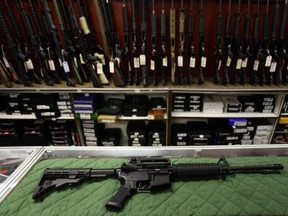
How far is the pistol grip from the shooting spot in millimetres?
771

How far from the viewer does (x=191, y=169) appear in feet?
2.91

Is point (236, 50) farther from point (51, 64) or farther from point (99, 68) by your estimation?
point (51, 64)

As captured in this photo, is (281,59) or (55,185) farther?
(281,59)

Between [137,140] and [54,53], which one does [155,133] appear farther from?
[54,53]

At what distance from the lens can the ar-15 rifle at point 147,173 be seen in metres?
0.86

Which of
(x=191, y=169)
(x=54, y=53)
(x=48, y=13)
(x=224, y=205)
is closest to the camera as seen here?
(x=224, y=205)

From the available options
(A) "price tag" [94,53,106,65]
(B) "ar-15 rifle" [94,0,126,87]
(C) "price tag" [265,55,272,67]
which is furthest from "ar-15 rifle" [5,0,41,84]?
(C) "price tag" [265,55,272,67]

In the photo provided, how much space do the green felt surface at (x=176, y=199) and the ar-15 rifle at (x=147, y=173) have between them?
28 mm

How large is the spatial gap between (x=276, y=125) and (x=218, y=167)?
67.9 inches

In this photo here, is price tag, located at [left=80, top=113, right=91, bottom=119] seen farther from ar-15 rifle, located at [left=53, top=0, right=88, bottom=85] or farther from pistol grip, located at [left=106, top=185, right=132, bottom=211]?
pistol grip, located at [left=106, top=185, right=132, bottom=211]

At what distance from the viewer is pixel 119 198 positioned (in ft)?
2.62

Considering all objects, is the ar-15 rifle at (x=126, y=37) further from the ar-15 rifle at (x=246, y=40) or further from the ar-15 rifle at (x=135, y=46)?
the ar-15 rifle at (x=246, y=40)

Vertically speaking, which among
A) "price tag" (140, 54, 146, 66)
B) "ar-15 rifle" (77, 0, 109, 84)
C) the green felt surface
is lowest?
the green felt surface

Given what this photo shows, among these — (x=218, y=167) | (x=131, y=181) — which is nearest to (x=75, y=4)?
(x=131, y=181)
